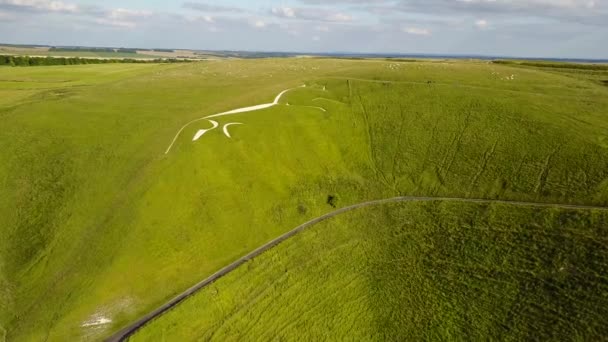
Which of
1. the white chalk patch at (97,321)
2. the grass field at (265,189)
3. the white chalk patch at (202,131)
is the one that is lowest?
the white chalk patch at (97,321)

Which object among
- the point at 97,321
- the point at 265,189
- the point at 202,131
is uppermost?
the point at 202,131

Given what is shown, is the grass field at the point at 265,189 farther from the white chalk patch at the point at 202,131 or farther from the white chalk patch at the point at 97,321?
the white chalk patch at the point at 202,131

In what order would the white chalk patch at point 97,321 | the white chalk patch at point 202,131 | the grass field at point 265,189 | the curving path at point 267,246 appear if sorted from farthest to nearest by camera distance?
the white chalk patch at point 202,131
the grass field at point 265,189
the curving path at point 267,246
the white chalk patch at point 97,321

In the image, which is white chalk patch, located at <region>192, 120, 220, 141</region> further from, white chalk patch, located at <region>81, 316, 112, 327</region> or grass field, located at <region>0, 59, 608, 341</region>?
white chalk patch, located at <region>81, 316, 112, 327</region>

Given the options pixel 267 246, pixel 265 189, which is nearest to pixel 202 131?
pixel 265 189

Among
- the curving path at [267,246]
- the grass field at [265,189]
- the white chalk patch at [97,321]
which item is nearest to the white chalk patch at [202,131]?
the grass field at [265,189]

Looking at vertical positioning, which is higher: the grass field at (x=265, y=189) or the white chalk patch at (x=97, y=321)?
the grass field at (x=265, y=189)

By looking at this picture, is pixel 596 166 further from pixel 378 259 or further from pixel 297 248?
pixel 297 248

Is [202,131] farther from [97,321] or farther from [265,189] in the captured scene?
[97,321]
